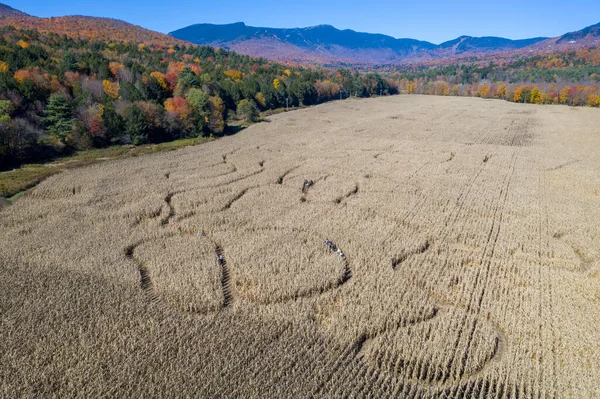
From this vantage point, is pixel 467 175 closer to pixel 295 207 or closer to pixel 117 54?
pixel 295 207

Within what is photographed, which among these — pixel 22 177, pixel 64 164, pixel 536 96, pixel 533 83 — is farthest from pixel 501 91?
pixel 22 177

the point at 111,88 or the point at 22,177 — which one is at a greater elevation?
the point at 111,88

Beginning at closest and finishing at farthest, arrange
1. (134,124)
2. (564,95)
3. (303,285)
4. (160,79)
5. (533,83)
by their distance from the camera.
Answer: (303,285) → (134,124) → (160,79) → (564,95) → (533,83)

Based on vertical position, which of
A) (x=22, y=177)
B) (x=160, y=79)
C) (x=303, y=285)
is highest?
(x=160, y=79)

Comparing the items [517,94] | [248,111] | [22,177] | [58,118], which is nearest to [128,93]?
[58,118]

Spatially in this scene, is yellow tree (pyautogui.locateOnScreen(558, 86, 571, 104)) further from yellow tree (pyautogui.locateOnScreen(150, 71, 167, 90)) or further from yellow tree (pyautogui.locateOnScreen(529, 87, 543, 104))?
yellow tree (pyautogui.locateOnScreen(150, 71, 167, 90))

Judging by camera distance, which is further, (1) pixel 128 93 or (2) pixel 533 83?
(2) pixel 533 83

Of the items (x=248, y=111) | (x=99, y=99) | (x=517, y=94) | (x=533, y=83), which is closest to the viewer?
(x=99, y=99)

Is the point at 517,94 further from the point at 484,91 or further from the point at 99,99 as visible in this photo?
the point at 99,99
